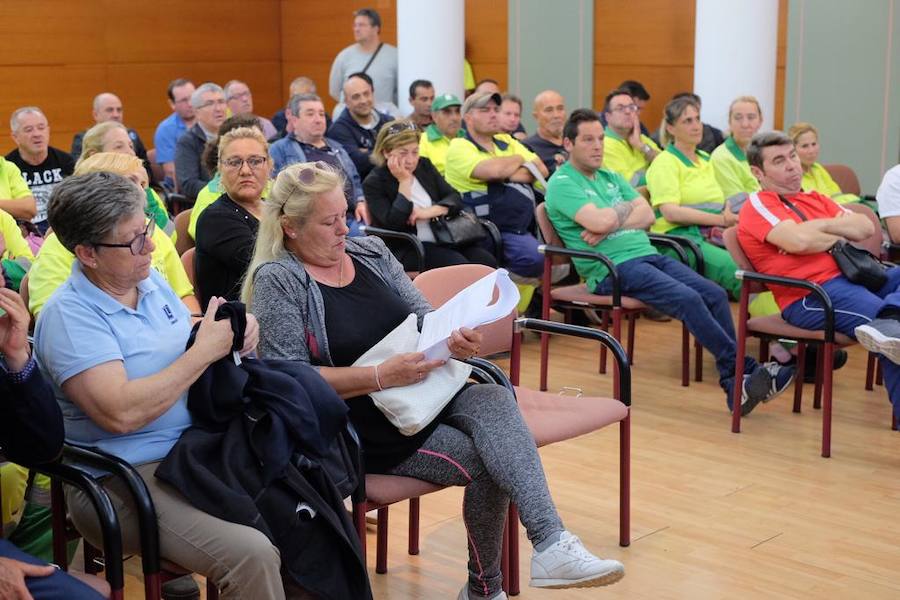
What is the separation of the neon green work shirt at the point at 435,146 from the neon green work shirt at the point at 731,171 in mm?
1516

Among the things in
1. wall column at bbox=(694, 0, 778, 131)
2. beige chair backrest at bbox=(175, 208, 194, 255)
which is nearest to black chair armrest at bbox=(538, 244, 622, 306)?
beige chair backrest at bbox=(175, 208, 194, 255)

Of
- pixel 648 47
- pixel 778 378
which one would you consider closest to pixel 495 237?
pixel 778 378

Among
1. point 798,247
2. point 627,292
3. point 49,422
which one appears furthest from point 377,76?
point 49,422

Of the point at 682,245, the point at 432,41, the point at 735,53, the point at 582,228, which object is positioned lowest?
the point at 682,245

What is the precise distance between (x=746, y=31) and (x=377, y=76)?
303cm

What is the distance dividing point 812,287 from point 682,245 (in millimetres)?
1353

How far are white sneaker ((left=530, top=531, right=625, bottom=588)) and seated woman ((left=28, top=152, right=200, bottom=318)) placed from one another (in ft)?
4.62

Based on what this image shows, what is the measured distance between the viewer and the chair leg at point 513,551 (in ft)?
10.2

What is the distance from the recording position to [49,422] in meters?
2.25

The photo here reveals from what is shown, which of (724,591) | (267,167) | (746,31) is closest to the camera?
(724,591)

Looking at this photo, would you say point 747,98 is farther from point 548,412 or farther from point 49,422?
point 49,422

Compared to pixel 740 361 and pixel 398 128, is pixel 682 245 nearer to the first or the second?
pixel 740 361

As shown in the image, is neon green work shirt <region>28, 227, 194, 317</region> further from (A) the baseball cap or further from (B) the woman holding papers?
(A) the baseball cap

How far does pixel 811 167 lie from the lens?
6.21 m
